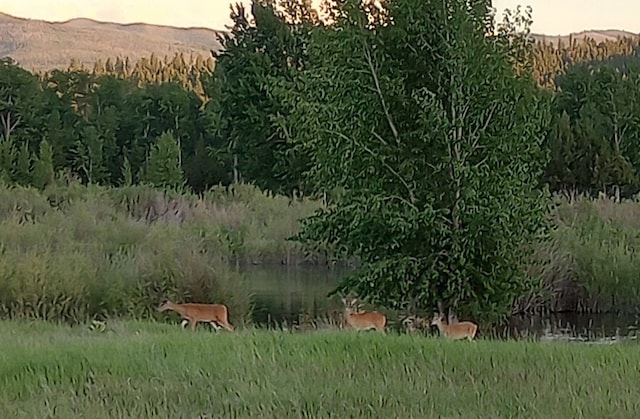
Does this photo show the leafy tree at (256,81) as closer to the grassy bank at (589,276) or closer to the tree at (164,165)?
the tree at (164,165)

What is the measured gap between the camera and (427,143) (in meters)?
13.0

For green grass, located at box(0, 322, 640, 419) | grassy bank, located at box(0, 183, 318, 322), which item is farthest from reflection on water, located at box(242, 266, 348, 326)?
green grass, located at box(0, 322, 640, 419)

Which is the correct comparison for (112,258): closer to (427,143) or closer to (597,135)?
(427,143)

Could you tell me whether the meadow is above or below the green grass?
below

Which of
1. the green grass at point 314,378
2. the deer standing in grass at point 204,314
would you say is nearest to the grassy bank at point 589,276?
the deer standing in grass at point 204,314

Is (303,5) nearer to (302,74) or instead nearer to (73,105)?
(302,74)

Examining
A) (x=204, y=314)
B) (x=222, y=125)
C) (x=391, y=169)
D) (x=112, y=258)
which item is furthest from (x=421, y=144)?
(x=222, y=125)

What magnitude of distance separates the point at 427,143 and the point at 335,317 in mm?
3424

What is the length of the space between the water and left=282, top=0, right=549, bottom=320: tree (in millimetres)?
1195

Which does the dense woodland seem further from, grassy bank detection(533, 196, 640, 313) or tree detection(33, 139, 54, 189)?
grassy bank detection(533, 196, 640, 313)

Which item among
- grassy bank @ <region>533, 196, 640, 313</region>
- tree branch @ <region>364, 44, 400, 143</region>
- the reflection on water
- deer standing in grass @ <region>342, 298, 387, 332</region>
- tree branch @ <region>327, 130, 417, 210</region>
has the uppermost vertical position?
tree branch @ <region>364, 44, 400, 143</region>

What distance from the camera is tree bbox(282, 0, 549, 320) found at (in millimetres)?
12891

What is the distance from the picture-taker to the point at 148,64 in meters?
132

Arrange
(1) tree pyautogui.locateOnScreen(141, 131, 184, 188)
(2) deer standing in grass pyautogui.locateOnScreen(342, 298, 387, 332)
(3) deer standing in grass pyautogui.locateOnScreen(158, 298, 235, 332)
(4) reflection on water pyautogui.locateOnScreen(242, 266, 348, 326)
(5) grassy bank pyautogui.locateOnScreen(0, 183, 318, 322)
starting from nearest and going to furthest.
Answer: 1. (2) deer standing in grass pyautogui.locateOnScreen(342, 298, 387, 332)
2. (3) deer standing in grass pyautogui.locateOnScreen(158, 298, 235, 332)
3. (5) grassy bank pyautogui.locateOnScreen(0, 183, 318, 322)
4. (4) reflection on water pyautogui.locateOnScreen(242, 266, 348, 326)
5. (1) tree pyautogui.locateOnScreen(141, 131, 184, 188)
